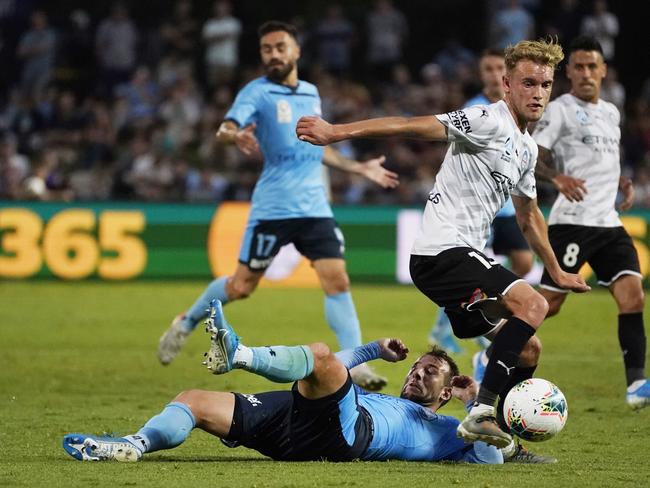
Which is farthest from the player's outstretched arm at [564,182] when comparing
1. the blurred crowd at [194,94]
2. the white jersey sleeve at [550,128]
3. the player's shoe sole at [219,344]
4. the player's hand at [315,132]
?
the blurred crowd at [194,94]

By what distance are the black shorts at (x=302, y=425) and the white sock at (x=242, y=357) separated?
0.30m

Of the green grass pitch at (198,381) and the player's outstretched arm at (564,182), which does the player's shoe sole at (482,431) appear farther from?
the player's outstretched arm at (564,182)

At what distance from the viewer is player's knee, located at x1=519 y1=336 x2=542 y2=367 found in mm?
7051

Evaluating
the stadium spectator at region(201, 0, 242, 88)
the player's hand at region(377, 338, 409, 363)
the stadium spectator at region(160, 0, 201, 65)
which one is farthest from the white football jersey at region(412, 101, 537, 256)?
the stadium spectator at region(160, 0, 201, 65)

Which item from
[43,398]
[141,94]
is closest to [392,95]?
[141,94]

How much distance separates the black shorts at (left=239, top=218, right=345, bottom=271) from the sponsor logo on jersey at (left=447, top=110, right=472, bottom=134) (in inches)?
130

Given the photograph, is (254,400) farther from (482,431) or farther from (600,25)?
(600,25)

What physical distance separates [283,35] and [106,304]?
678 cm

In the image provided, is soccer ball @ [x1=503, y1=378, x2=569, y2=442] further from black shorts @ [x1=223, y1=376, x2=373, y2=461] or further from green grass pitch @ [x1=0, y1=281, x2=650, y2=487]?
black shorts @ [x1=223, y1=376, x2=373, y2=461]

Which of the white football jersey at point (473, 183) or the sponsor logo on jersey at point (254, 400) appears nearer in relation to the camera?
the sponsor logo on jersey at point (254, 400)

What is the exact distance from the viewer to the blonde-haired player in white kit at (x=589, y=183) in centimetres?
879

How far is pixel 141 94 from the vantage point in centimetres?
2177

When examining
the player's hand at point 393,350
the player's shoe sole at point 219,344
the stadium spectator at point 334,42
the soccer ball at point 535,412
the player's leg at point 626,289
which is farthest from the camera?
the stadium spectator at point 334,42

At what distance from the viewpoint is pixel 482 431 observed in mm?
6133
